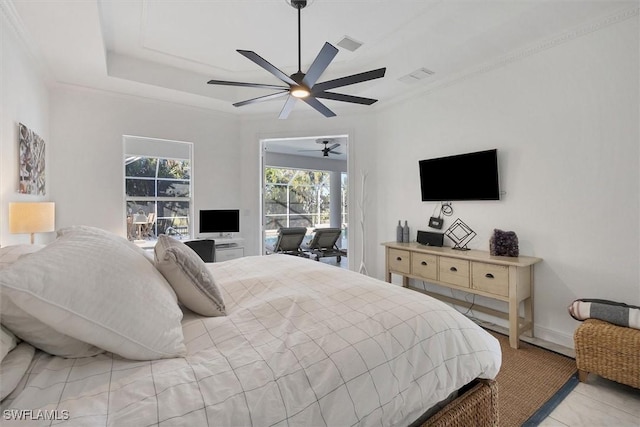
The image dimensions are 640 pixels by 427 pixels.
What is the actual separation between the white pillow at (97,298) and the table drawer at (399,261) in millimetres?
2880

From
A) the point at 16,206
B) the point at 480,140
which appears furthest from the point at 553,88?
the point at 16,206

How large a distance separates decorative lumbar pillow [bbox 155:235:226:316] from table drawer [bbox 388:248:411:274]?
263 cm

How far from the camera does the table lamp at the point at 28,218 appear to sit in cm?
216

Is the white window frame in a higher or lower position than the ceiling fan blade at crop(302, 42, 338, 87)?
lower

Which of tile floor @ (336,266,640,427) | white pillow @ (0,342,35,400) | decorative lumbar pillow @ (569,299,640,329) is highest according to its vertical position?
white pillow @ (0,342,35,400)

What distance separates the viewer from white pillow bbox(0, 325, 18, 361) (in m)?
0.76

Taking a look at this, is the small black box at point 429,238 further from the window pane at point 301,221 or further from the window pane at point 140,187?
the window pane at point 301,221

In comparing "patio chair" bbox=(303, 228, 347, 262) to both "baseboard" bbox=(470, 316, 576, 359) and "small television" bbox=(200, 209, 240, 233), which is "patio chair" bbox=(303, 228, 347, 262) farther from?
"baseboard" bbox=(470, 316, 576, 359)

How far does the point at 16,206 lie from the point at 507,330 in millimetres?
4329

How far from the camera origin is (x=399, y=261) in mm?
3594

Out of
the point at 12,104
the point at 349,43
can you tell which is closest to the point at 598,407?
the point at 349,43

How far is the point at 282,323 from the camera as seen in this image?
1.16 metres

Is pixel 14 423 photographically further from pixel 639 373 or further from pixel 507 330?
pixel 507 330

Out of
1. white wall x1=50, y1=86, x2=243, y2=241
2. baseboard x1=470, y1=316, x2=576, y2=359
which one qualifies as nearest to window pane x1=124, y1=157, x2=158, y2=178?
white wall x1=50, y1=86, x2=243, y2=241
